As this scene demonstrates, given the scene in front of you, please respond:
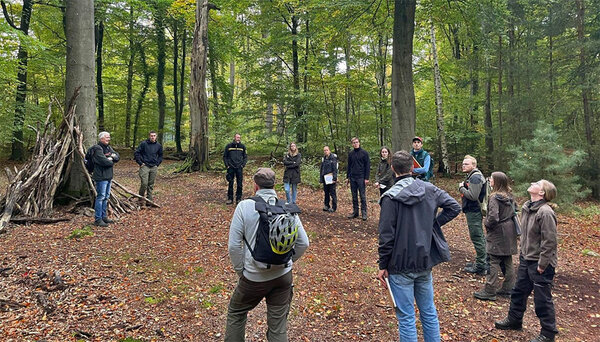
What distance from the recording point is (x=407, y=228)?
2.72 m

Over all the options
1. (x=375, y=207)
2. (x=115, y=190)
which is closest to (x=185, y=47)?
(x=115, y=190)

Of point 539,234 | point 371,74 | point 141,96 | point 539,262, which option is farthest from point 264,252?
point 141,96

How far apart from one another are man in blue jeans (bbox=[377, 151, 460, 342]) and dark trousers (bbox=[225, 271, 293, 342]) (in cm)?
86

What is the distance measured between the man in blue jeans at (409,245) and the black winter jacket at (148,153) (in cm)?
708

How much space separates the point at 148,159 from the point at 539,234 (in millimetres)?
8142

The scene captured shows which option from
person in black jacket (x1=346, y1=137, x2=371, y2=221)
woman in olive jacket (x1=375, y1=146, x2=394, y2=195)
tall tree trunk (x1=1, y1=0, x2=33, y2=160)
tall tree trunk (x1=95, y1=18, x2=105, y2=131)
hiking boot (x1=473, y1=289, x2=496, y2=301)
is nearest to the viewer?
hiking boot (x1=473, y1=289, x2=496, y2=301)

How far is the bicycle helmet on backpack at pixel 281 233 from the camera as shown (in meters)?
2.46

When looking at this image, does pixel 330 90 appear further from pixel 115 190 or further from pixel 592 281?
pixel 592 281

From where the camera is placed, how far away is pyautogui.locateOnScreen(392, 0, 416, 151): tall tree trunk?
29.5 ft

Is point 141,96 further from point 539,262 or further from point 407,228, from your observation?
point 539,262

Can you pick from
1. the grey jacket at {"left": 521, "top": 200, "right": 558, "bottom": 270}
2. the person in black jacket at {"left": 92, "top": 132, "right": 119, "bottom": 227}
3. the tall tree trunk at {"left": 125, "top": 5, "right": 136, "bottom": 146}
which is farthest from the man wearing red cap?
the tall tree trunk at {"left": 125, "top": 5, "right": 136, "bottom": 146}

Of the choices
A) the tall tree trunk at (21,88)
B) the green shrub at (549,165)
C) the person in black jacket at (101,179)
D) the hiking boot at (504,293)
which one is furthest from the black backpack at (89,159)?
the green shrub at (549,165)

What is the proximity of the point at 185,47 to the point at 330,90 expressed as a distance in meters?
12.4

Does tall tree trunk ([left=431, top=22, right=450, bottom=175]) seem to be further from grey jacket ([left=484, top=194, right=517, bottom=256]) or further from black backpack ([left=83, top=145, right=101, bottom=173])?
black backpack ([left=83, top=145, right=101, bottom=173])
